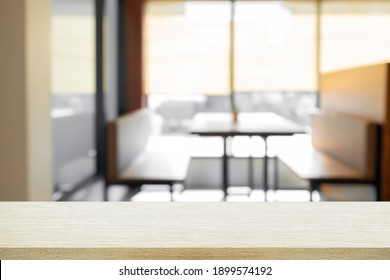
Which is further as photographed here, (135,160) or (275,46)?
(275,46)

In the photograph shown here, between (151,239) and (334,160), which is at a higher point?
(151,239)

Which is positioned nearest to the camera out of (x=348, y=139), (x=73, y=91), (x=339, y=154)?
(x=348, y=139)

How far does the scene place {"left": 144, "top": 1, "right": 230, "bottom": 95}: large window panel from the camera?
8203 mm

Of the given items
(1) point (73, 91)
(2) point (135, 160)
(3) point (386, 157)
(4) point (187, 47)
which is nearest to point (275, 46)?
(4) point (187, 47)

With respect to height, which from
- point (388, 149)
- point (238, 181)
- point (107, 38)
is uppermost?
point (107, 38)

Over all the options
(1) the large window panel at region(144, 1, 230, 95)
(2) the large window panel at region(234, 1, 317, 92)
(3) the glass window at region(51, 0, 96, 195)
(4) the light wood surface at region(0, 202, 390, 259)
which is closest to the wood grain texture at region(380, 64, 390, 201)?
(3) the glass window at region(51, 0, 96, 195)

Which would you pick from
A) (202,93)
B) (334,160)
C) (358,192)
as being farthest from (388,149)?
(202,93)

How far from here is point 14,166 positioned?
336 centimetres

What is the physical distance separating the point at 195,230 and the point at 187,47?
7.54m

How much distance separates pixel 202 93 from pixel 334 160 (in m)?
3.32

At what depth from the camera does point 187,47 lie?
8414 millimetres

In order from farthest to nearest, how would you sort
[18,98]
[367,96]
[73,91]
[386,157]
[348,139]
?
[73,91], [348,139], [367,96], [386,157], [18,98]

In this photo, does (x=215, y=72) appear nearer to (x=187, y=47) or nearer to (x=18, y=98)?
(x=187, y=47)
